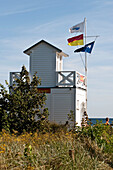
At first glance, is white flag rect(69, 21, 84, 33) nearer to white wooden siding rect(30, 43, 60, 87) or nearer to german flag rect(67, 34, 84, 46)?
german flag rect(67, 34, 84, 46)

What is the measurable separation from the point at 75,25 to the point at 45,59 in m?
4.47

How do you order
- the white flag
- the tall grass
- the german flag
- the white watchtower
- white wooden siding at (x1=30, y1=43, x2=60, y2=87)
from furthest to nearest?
the white flag, the german flag, white wooden siding at (x1=30, y1=43, x2=60, y2=87), the white watchtower, the tall grass

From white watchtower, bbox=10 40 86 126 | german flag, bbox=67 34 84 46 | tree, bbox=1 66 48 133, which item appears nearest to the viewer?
tree, bbox=1 66 48 133

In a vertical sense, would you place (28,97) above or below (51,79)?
below

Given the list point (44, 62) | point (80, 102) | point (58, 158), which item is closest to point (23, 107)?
point (44, 62)

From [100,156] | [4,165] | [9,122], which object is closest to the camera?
[4,165]

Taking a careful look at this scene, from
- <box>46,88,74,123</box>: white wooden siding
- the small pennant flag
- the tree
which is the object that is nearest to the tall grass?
the tree

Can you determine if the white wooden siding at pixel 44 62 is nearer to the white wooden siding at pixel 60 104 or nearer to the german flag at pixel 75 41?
the white wooden siding at pixel 60 104

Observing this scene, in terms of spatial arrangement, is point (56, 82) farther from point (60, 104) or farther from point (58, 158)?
point (58, 158)

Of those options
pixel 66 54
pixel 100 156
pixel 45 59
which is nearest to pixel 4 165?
pixel 100 156

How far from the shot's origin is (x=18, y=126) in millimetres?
19578

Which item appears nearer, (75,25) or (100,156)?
(100,156)

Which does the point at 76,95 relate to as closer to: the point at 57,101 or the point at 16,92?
the point at 57,101

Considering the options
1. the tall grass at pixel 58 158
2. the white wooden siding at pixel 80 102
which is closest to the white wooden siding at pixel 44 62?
the white wooden siding at pixel 80 102
